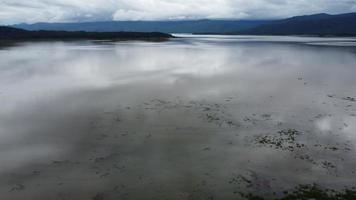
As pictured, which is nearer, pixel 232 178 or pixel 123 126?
pixel 232 178

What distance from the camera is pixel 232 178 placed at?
1588 centimetres

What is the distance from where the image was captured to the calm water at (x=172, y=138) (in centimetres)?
1524

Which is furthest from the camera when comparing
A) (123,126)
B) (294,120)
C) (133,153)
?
(294,120)

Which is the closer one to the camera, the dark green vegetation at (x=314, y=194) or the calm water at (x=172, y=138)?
the dark green vegetation at (x=314, y=194)

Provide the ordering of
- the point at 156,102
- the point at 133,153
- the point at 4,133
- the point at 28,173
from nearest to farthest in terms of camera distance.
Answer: the point at 28,173
the point at 133,153
the point at 4,133
the point at 156,102

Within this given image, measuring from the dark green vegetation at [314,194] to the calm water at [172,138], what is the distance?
610 mm

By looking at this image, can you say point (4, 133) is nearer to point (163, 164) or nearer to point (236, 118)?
point (163, 164)

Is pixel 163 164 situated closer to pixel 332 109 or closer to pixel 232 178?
pixel 232 178

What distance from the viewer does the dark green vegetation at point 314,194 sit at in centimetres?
1380

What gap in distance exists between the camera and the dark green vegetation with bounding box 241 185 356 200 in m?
13.8

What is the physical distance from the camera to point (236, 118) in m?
26.1

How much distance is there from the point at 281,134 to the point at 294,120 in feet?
12.8

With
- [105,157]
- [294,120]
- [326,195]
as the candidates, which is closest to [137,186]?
[105,157]

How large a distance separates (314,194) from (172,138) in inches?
384
